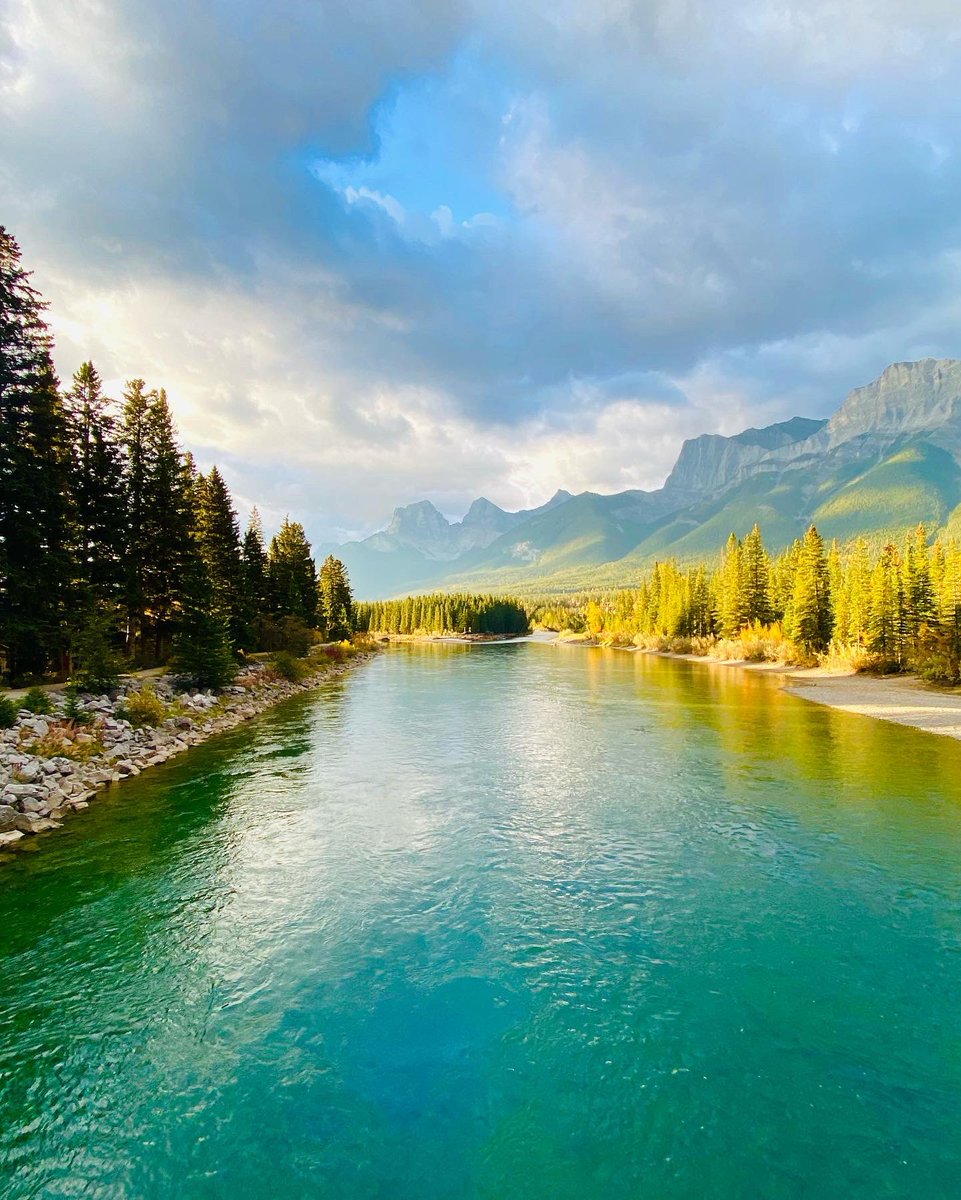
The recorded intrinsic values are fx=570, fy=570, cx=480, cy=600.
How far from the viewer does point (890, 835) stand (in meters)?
14.6

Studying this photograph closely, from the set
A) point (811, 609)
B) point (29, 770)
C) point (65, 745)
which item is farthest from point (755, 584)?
point (29, 770)

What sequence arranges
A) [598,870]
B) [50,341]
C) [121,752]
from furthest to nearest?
1. [50,341]
2. [121,752]
3. [598,870]

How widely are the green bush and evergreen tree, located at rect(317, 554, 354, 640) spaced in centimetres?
6685

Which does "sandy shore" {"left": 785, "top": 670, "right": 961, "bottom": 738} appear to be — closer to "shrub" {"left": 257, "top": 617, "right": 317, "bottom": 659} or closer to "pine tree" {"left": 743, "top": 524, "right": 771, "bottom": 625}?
"pine tree" {"left": 743, "top": 524, "right": 771, "bottom": 625}

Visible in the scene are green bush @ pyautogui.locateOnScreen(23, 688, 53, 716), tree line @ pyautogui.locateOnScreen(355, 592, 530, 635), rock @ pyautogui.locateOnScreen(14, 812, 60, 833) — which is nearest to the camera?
rock @ pyautogui.locateOnScreen(14, 812, 60, 833)

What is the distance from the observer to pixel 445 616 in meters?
168

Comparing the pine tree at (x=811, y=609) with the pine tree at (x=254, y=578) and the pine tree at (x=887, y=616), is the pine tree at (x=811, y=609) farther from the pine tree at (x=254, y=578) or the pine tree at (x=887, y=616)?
the pine tree at (x=254, y=578)

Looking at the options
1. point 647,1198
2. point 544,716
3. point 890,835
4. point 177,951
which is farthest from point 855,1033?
point 544,716

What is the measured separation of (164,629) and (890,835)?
139 ft

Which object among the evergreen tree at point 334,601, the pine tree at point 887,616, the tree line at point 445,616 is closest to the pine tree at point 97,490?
the evergreen tree at point 334,601

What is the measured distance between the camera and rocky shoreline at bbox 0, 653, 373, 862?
15.9m

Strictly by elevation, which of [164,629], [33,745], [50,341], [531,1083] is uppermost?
[50,341]

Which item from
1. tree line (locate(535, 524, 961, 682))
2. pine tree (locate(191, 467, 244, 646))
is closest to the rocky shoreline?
pine tree (locate(191, 467, 244, 646))

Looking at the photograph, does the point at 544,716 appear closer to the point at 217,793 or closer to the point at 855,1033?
the point at 217,793
